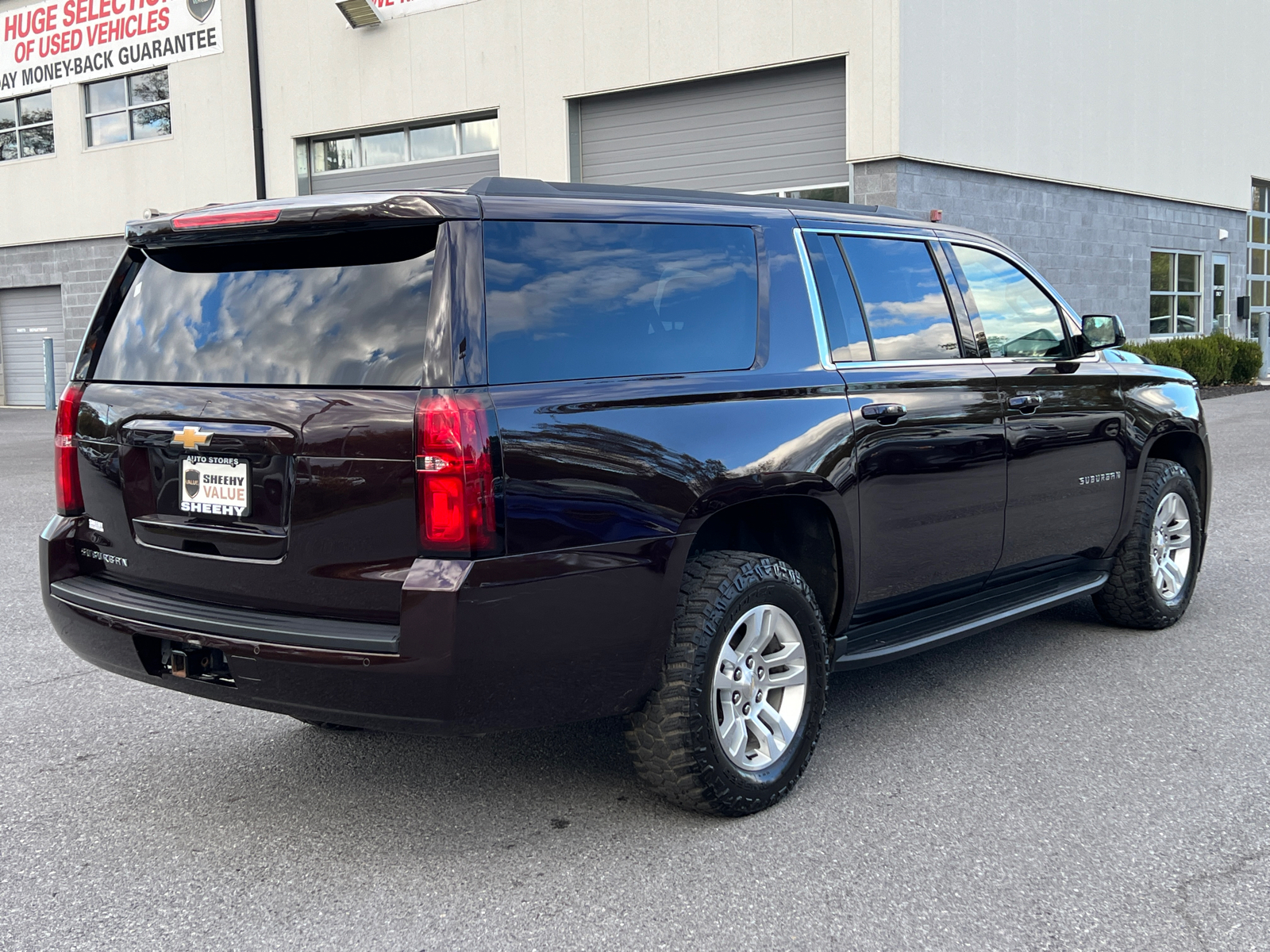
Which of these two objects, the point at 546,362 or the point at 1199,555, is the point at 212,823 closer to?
the point at 546,362

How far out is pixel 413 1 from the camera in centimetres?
2077

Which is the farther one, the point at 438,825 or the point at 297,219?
the point at 438,825

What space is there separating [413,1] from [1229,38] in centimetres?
1663

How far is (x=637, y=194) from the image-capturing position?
13.1 feet

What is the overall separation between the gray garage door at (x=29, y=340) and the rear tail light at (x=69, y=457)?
84.3ft

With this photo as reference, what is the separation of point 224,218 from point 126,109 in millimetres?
24637

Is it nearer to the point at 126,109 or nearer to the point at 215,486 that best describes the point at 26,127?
the point at 126,109

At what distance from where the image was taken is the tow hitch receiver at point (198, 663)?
354 centimetres

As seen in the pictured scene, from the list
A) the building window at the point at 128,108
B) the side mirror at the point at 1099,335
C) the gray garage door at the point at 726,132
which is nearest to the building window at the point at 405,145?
the gray garage door at the point at 726,132

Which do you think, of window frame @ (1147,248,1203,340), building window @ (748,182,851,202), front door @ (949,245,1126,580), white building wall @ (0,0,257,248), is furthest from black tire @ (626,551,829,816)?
window frame @ (1147,248,1203,340)

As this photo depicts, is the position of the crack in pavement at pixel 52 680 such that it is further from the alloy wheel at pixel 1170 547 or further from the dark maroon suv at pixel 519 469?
the alloy wheel at pixel 1170 547

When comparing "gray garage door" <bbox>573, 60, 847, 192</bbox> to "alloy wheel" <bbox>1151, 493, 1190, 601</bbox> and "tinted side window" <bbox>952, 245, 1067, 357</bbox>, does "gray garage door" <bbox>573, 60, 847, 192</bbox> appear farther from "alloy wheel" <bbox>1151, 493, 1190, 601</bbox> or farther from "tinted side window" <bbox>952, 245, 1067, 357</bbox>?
"tinted side window" <bbox>952, 245, 1067, 357</bbox>

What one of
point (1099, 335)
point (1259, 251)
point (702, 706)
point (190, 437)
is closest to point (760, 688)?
point (702, 706)

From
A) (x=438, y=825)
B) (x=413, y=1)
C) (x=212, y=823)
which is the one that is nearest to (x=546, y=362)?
(x=438, y=825)
